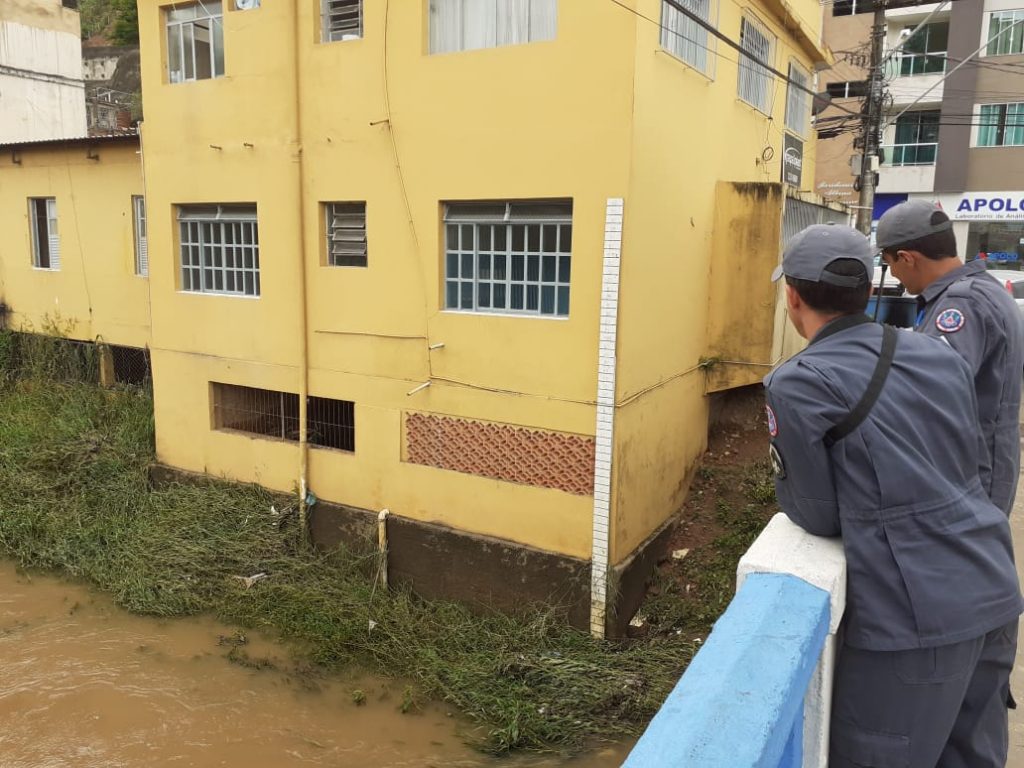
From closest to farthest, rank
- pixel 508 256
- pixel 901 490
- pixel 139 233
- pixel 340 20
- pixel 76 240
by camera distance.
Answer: pixel 901 490 < pixel 508 256 < pixel 340 20 < pixel 139 233 < pixel 76 240

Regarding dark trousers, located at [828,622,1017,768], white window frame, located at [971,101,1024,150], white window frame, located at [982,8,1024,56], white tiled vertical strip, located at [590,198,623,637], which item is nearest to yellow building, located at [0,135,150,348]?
white tiled vertical strip, located at [590,198,623,637]

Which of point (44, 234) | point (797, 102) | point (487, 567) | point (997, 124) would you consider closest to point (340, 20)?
point (487, 567)

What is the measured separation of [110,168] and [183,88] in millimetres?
3475

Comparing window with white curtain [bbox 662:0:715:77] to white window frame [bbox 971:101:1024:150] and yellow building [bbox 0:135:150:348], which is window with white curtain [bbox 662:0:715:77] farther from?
white window frame [bbox 971:101:1024:150]

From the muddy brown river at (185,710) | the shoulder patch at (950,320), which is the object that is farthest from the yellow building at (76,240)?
the shoulder patch at (950,320)

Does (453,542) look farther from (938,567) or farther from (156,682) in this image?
(938,567)

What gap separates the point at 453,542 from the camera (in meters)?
7.29

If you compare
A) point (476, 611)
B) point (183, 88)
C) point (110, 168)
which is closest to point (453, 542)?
point (476, 611)

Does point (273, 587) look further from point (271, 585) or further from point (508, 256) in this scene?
point (508, 256)

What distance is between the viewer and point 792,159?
35.2ft

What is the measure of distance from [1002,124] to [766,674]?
24.9 m

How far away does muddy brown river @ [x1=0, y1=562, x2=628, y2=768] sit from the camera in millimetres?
5992

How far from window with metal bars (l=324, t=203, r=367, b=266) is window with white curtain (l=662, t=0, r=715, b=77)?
10.1 feet

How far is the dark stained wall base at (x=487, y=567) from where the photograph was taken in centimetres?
673
